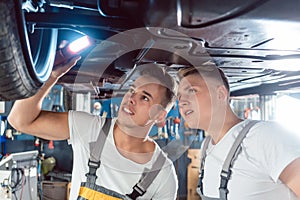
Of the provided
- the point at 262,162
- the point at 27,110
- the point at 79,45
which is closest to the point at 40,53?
the point at 79,45

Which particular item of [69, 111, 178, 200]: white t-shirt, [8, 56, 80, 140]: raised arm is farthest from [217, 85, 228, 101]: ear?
[8, 56, 80, 140]: raised arm

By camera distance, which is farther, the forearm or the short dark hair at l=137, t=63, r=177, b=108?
the short dark hair at l=137, t=63, r=177, b=108

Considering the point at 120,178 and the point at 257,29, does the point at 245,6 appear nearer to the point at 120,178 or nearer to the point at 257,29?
the point at 257,29

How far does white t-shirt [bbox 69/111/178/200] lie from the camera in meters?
1.29

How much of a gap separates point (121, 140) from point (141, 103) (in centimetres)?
18

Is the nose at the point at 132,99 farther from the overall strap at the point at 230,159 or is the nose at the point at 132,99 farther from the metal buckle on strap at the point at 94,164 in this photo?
the overall strap at the point at 230,159

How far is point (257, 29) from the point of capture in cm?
73

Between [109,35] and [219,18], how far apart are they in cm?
47

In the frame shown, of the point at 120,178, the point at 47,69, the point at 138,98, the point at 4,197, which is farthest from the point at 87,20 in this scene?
the point at 4,197

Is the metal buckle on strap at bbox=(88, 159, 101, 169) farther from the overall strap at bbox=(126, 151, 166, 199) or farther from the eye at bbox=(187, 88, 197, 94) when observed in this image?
the eye at bbox=(187, 88, 197, 94)

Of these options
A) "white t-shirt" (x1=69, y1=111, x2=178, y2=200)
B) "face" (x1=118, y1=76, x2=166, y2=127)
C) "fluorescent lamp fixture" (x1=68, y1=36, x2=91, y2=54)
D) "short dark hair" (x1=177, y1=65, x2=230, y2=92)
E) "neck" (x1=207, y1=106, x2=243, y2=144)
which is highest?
"fluorescent lamp fixture" (x1=68, y1=36, x2=91, y2=54)

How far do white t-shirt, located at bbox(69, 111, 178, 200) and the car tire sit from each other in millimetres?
487

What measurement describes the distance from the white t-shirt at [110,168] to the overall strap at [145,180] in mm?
14

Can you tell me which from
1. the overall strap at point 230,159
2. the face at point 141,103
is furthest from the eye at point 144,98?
the overall strap at point 230,159
